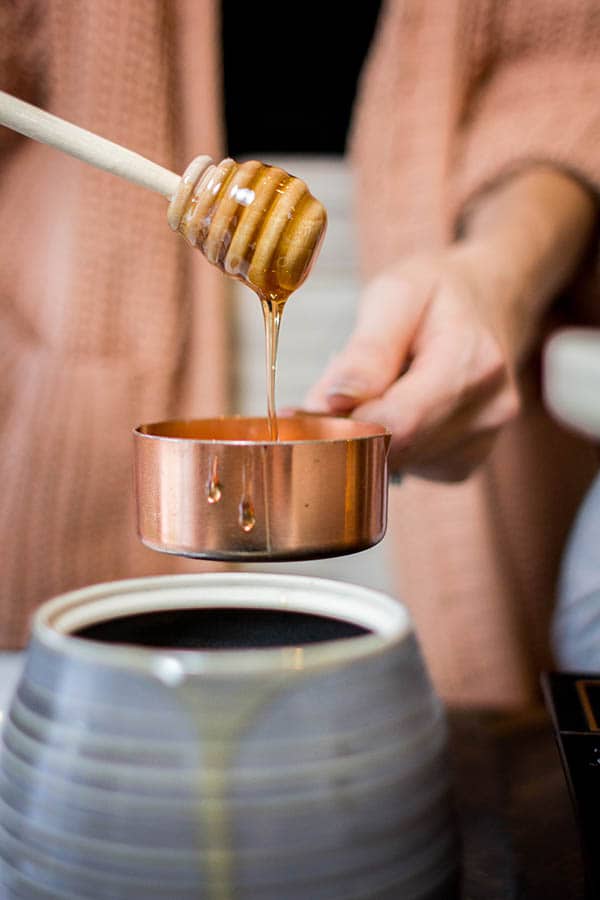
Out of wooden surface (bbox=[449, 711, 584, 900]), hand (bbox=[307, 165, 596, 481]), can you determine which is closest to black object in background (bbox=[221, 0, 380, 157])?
hand (bbox=[307, 165, 596, 481])

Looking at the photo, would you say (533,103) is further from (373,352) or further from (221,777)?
(221,777)

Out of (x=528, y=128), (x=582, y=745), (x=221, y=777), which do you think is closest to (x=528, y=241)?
(x=528, y=128)

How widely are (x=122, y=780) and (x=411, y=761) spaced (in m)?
0.07

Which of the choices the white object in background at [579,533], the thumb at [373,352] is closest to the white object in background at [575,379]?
the white object in background at [579,533]

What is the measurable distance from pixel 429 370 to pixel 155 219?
428 mm

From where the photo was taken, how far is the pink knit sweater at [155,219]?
86cm

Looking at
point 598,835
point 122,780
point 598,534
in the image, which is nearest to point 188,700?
point 122,780

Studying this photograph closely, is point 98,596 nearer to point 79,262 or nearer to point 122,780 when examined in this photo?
point 122,780

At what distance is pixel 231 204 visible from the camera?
1.24 ft

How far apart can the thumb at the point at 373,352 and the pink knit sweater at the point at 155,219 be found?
34 centimetres

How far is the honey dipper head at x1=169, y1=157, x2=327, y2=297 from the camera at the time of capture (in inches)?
14.9

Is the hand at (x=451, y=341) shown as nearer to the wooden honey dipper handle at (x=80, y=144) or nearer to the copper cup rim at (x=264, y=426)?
the copper cup rim at (x=264, y=426)

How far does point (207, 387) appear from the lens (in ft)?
3.11

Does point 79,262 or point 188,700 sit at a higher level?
point 79,262
